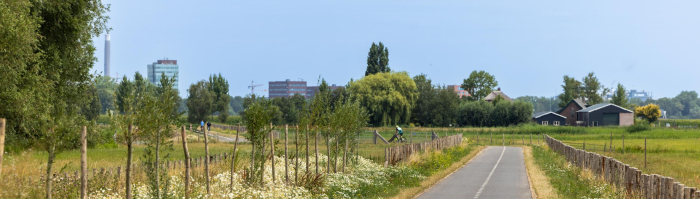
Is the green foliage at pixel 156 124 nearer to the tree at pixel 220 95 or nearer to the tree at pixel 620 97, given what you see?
the tree at pixel 220 95

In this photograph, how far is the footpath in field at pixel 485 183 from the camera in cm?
2219

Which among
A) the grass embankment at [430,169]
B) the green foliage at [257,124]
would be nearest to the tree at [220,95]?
the grass embankment at [430,169]

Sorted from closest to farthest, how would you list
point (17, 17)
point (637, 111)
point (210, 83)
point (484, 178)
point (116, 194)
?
1. point (116, 194)
2. point (17, 17)
3. point (484, 178)
4. point (210, 83)
5. point (637, 111)

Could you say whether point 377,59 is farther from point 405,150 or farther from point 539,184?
point 539,184

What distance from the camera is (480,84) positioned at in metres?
154

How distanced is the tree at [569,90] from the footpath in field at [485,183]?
131942 mm

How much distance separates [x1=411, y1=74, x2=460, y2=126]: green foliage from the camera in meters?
118

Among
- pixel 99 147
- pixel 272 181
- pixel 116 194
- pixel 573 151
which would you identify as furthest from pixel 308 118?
pixel 99 147

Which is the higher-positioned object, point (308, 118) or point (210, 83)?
point (210, 83)

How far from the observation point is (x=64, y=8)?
2880 centimetres

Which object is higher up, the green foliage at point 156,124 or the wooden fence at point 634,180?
the green foliage at point 156,124

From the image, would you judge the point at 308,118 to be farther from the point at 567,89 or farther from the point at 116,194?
the point at 567,89

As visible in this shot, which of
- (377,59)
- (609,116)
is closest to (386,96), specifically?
(377,59)

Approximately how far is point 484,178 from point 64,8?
66.7ft
